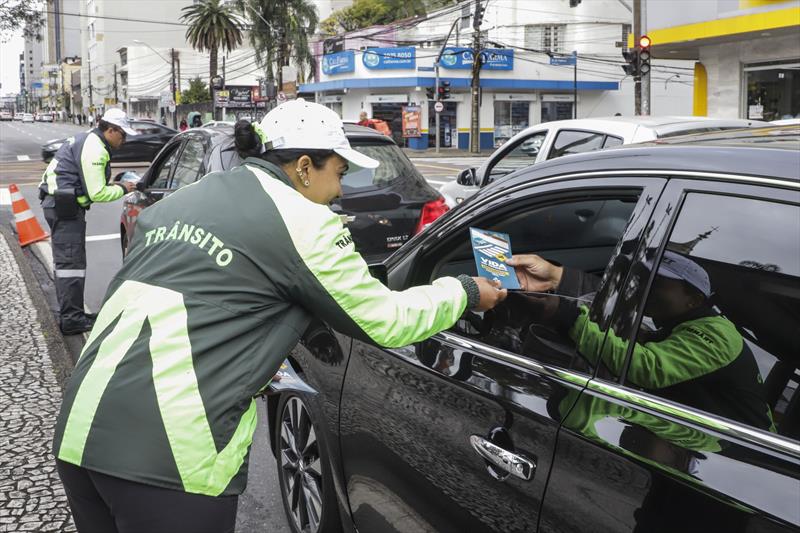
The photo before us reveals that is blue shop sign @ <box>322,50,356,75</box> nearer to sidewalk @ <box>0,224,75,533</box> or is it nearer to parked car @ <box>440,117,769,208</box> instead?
parked car @ <box>440,117,769,208</box>

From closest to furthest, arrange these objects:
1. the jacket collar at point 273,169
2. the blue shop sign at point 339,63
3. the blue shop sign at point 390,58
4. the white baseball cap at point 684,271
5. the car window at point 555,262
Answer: the white baseball cap at point 684,271
the jacket collar at point 273,169
the car window at point 555,262
the blue shop sign at point 390,58
the blue shop sign at point 339,63

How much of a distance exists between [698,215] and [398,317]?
80 cm

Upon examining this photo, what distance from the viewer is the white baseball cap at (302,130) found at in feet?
7.30

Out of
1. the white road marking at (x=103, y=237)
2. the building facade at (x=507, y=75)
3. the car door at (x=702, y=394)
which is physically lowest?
the white road marking at (x=103, y=237)

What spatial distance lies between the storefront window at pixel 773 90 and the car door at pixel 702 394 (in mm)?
18520

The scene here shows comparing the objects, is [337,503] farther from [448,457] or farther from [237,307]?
[237,307]

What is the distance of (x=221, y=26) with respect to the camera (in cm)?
5666

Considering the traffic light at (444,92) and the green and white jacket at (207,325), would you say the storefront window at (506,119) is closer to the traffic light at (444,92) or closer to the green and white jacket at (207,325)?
the traffic light at (444,92)

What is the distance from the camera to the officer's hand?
2379 mm

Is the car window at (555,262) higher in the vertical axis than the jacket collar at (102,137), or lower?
lower

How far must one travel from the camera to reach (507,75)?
1820 inches

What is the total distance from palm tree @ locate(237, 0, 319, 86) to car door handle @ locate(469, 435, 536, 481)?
50680mm

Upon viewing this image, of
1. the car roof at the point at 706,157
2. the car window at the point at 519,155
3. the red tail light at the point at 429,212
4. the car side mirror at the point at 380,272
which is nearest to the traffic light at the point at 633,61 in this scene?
the car window at the point at 519,155

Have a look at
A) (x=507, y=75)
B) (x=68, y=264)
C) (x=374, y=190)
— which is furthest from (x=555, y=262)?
(x=507, y=75)
